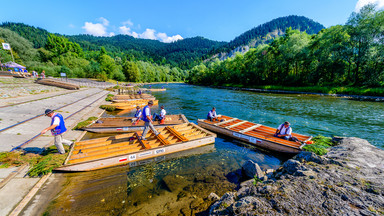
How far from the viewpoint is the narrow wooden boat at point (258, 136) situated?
32.1 ft

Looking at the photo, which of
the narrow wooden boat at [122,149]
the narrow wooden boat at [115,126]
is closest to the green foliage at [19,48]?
the narrow wooden boat at [115,126]

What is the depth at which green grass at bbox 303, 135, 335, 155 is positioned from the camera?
8430mm

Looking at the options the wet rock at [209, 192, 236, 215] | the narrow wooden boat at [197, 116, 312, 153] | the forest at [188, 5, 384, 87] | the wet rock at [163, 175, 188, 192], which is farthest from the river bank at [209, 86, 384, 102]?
the wet rock at [163, 175, 188, 192]

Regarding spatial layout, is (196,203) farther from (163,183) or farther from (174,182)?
(163,183)

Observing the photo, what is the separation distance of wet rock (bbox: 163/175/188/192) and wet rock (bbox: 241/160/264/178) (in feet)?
10.5

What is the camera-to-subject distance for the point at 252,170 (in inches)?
287

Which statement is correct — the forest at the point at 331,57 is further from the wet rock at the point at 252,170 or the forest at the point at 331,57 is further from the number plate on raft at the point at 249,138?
the wet rock at the point at 252,170

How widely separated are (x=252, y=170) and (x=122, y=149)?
735cm

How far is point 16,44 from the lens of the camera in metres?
64.6

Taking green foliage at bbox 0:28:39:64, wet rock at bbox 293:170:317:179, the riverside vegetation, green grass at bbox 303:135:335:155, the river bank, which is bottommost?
green grass at bbox 303:135:335:155

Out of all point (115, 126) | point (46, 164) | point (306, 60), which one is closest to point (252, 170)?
point (46, 164)

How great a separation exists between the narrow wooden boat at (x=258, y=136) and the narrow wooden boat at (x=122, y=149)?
245cm

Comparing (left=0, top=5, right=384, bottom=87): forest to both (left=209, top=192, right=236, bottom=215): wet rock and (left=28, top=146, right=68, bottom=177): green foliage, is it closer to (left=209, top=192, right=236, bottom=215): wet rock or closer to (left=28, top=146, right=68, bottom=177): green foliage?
(left=209, top=192, right=236, bottom=215): wet rock

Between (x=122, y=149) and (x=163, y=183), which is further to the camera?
(x=122, y=149)
